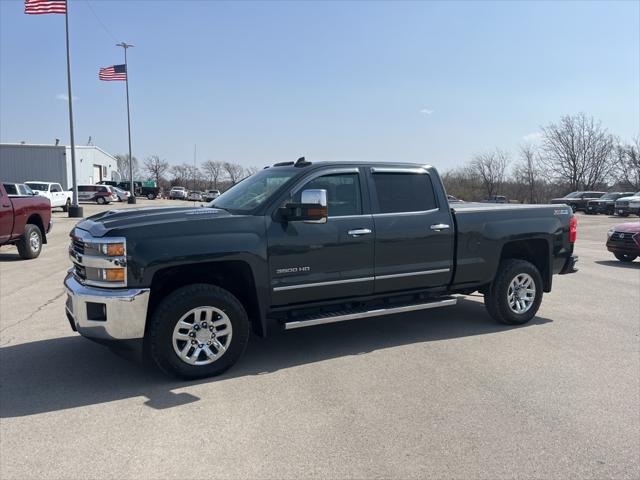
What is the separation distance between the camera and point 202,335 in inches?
180

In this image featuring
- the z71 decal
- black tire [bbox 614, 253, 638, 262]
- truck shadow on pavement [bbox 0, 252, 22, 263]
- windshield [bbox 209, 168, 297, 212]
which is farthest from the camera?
black tire [bbox 614, 253, 638, 262]

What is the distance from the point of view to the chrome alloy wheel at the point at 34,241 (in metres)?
12.1

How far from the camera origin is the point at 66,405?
4.03 metres

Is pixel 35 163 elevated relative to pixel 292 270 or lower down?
elevated

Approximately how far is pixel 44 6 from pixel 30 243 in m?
17.6

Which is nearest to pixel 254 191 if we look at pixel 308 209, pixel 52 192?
pixel 308 209

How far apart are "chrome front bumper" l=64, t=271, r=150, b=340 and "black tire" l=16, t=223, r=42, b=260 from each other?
29.4ft

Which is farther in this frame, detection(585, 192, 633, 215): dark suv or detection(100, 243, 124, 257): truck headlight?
detection(585, 192, 633, 215): dark suv

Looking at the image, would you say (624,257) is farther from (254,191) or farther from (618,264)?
(254,191)

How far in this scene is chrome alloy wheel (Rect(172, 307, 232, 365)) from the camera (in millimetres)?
4477

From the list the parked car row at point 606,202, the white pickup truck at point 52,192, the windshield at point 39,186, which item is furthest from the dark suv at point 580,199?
the windshield at point 39,186

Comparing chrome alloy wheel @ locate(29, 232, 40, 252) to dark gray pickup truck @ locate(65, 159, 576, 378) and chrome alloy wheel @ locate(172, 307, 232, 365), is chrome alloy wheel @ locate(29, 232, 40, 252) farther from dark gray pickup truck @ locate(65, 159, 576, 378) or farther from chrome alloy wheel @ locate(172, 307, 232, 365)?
chrome alloy wheel @ locate(172, 307, 232, 365)

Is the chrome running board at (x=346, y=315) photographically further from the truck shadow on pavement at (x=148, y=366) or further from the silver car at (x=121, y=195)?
the silver car at (x=121, y=195)

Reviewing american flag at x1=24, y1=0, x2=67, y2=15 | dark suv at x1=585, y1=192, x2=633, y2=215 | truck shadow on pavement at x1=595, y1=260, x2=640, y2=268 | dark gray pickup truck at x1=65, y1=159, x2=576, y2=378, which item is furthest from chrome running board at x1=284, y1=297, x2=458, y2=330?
dark suv at x1=585, y1=192, x2=633, y2=215
